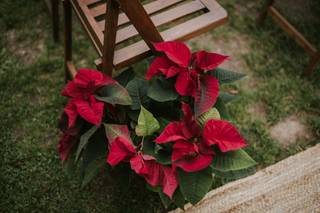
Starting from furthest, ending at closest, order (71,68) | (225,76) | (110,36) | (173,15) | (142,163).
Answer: (71,68) → (173,15) → (225,76) → (110,36) → (142,163)

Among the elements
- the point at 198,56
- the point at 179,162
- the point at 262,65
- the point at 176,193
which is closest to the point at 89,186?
the point at 176,193

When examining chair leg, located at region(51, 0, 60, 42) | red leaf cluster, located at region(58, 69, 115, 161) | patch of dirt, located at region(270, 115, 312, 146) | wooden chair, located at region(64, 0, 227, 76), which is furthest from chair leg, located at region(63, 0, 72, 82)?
patch of dirt, located at region(270, 115, 312, 146)

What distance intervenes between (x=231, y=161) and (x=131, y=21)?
0.76 m

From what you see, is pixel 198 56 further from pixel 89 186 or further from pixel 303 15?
pixel 303 15

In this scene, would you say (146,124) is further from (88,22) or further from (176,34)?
(88,22)

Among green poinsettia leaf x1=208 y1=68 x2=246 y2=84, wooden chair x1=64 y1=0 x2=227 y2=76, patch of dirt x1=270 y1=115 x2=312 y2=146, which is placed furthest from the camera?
patch of dirt x1=270 y1=115 x2=312 y2=146

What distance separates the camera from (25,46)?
115 inches

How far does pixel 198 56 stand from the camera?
189 centimetres

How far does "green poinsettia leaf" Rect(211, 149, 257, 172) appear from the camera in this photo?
5.76 ft

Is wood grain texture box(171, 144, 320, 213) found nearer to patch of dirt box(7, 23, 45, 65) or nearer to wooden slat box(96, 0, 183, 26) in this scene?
wooden slat box(96, 0, 183, 26)

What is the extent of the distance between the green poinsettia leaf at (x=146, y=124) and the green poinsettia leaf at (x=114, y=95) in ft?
0.31

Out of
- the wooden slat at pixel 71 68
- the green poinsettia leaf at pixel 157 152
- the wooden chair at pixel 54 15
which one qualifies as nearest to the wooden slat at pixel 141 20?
the green poinsettia leaf at pixel 157 152

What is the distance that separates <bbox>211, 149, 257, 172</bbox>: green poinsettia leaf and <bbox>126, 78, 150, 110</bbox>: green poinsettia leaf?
1.50 ft

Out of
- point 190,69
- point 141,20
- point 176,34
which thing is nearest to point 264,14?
point 176,34
